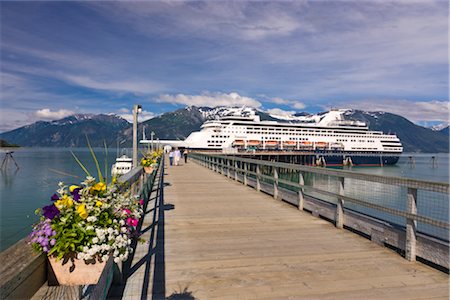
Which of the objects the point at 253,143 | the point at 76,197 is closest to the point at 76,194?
the point at 76,197

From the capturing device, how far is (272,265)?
4543 millimetres

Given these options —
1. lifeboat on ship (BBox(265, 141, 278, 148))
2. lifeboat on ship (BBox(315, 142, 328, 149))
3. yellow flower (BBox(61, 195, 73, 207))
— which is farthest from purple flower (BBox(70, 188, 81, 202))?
lifeboat on ship (BBox(315, 142, 328, 149))

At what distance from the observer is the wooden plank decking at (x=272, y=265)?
3.72 m

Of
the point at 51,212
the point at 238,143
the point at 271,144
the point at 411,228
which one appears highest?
the point at 238,143

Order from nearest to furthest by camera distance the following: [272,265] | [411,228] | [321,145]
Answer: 1. [272,265]
2. [411,228]
3. [321,145]

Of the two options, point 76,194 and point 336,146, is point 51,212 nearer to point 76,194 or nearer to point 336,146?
point 76,194

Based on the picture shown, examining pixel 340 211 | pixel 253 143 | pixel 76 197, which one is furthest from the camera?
pixel 253 143

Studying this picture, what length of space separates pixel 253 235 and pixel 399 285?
2.69 m

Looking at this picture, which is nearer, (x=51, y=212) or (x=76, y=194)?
(x=51, y=212)

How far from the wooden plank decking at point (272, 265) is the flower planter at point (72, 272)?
522 mm

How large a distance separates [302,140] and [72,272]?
104 meters

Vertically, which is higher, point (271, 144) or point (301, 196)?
point (271, 144)

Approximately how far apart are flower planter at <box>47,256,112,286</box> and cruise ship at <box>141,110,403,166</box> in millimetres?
83267

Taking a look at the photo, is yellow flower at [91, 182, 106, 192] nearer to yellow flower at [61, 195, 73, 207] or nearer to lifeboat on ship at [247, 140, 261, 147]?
yellow flower at [61, 195, 73, 207]
